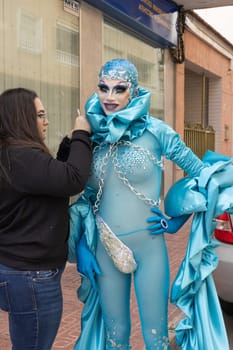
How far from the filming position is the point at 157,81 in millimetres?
9797

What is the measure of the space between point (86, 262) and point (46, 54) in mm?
4291

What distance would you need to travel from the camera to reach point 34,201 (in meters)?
1.92

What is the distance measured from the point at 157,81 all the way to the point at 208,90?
5670 mm

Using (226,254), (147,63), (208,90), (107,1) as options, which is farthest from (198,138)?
(226,254)

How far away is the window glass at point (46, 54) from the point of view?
216 inches

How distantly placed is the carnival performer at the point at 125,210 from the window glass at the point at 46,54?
341 centimetres

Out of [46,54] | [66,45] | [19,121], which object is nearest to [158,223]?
[19,121]

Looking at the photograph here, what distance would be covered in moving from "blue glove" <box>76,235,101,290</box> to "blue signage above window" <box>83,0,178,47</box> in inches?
202

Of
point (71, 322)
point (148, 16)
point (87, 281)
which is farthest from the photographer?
point (148, 16)

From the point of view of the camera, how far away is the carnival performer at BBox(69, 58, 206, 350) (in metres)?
2.30

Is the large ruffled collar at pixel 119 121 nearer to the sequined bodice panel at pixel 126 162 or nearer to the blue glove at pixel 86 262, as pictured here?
the sequined bodice panel at pixel 126 162

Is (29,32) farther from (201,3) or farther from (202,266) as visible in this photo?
(201,3)

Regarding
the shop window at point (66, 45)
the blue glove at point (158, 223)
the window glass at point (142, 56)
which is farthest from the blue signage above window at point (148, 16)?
the blue glove at point (158, 223)

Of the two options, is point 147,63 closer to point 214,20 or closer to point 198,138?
point 198,138
